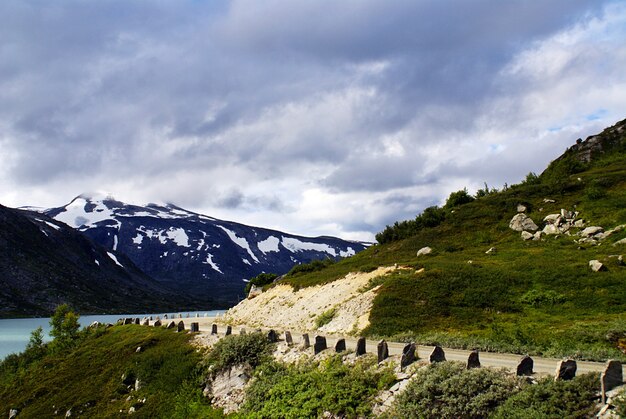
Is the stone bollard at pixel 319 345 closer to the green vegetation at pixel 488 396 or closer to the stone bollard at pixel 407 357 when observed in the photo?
the stone bollard at pixel 407 357

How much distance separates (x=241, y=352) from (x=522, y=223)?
1911 inches

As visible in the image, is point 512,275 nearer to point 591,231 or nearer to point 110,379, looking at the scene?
point 591,231

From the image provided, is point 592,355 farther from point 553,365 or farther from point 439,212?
point 439,212

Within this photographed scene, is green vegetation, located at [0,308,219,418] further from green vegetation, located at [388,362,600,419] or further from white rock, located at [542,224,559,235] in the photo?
white rock, located at [542,224,559,235]

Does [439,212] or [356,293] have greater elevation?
[439,212]

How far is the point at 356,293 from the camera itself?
50.5m

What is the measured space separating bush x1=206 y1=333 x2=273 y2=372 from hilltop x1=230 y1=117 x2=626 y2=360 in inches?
374

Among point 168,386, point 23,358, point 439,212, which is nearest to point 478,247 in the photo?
point 439,212

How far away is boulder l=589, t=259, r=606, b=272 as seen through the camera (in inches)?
1676

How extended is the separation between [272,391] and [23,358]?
4539cm

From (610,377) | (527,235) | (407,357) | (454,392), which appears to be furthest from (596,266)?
(610,377)

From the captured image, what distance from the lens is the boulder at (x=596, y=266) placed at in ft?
140

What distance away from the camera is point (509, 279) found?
145 feet

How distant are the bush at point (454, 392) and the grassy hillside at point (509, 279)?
31.0 ft
